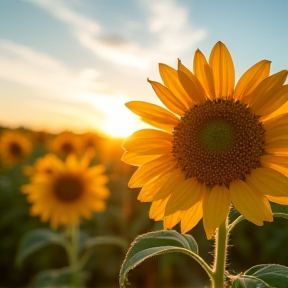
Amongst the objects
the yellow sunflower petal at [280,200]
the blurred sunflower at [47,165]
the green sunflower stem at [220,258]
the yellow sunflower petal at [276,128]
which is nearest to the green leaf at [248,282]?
the green sunflower stem at [220,258]

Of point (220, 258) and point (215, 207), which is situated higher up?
point (215, 207)

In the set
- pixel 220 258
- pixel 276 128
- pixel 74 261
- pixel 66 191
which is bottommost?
pixel 74 261

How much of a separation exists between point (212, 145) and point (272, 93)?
360 millimetres

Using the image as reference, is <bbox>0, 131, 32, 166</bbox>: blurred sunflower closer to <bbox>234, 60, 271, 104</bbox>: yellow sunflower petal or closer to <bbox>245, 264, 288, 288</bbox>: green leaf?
<bbox>234, 60, 271, 104</bbox>: yellow sunflower petal

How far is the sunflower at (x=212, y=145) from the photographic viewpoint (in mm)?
1837

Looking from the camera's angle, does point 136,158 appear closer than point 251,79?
No

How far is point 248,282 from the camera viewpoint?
1.60m

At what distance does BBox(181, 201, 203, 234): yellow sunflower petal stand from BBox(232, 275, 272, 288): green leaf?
0.34m

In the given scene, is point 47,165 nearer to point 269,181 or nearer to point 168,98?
point 168,98

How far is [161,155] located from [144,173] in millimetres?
133

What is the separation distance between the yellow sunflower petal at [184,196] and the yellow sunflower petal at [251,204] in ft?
0.46

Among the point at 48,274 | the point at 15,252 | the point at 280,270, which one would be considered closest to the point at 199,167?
the point at 280,270

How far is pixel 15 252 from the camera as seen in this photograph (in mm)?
8094

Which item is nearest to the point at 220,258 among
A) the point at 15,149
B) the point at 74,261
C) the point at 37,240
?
the point at 74,261
